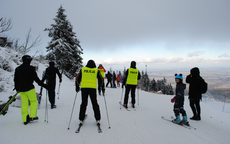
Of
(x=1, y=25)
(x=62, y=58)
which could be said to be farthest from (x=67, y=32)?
(x=1, y=25)

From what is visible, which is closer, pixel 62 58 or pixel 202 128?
pixel 202 128

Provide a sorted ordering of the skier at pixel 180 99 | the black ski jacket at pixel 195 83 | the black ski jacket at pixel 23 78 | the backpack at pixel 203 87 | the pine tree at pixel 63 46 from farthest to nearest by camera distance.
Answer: the pine tree at pixel 63 46 → the black ski jacket at pixel 195 83 → the backpack at pixel 203 87 → the skier at pixel 180 99 → the black ski jacket at pixel 23 78

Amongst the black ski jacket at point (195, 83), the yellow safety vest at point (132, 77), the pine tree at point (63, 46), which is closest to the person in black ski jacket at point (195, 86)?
the black ski jacket at point (195, 83)

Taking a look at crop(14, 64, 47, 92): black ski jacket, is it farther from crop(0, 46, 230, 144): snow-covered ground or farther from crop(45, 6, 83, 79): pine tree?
crop(45, 6, 83, 79): pine tree

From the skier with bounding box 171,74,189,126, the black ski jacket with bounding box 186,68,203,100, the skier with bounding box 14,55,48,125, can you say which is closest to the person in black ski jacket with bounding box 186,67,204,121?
the black ski jacket with bounding box 186,68,203,100

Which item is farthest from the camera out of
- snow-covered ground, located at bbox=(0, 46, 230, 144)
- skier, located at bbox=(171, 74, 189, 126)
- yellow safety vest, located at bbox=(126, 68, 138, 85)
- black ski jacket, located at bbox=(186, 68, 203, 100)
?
yellow safety vest, located at bbox=(126, 68, 138, 85)

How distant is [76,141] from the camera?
3117 mm

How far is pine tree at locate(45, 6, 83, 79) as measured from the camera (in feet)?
63.6

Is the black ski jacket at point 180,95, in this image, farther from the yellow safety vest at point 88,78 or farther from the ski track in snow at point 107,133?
the yellow safety vest at point 88,78

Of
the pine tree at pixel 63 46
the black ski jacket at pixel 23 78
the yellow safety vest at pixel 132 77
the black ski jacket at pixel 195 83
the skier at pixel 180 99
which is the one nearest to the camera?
the black ski jacket at pixel 23 78

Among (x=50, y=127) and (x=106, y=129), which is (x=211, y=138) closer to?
(x=106, y=129)

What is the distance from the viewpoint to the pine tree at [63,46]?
1939 centimetres

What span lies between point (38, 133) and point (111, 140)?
223 cm

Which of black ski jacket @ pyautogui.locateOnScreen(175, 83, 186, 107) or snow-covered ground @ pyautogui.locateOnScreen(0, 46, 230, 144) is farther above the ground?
black ski jacket @ pyautogui.locateOnScreen(175, 83, 186, 107)
